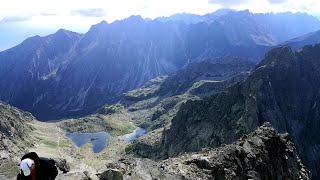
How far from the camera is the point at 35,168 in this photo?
15.3 meters

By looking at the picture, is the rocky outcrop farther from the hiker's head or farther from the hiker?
the hiker's head

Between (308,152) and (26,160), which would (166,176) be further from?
(308,152)

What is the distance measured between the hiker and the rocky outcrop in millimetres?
17914

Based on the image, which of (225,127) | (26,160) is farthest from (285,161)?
(225,127)

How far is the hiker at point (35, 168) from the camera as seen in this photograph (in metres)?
15.1

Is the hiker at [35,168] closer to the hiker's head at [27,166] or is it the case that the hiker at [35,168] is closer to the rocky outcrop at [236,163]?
the hiker's head at [27,166]

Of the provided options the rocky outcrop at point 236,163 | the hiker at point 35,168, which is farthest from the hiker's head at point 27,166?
the rocky outcrop at point 236,163

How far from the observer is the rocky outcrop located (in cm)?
3600

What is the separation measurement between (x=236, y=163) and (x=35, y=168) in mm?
31132

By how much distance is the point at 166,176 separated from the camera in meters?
35.3

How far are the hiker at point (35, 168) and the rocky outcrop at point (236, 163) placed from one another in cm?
1791

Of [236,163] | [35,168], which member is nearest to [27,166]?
[35,168]

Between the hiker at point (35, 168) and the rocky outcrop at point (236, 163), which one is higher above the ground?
the hiker at point (35, 168)

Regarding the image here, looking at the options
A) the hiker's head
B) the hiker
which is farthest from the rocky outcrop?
the hiker's head
